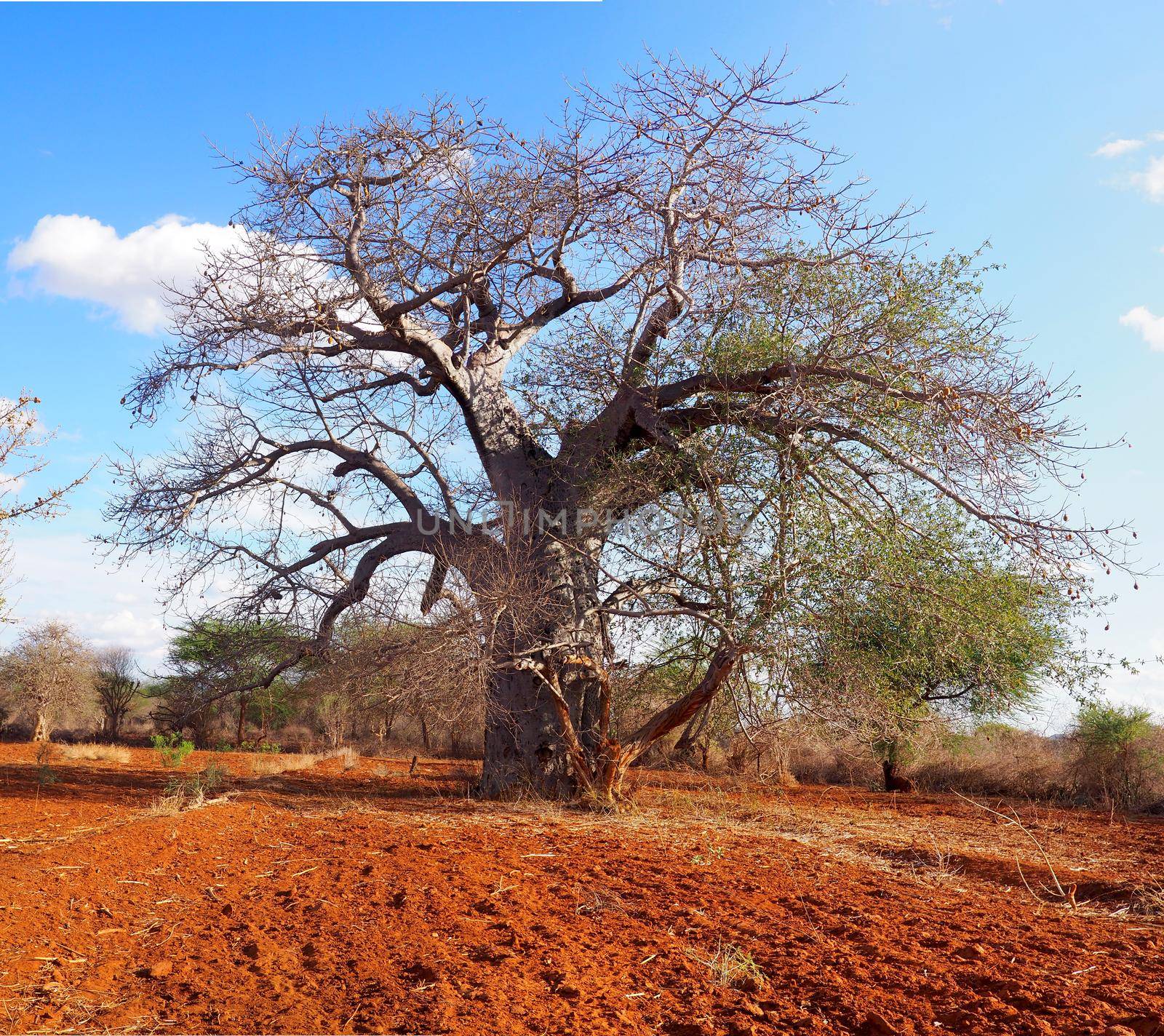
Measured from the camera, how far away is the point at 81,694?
20109 mm

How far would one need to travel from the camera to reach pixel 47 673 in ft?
61.3

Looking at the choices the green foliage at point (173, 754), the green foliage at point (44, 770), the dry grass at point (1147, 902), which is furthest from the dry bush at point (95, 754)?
the dry grass at point (1147, 902)

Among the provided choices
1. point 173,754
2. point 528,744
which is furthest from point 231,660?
point 173,754

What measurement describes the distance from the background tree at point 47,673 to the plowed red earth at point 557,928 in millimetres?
13227

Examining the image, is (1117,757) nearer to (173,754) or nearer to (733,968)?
(733,968)

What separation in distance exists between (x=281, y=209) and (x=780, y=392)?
5074 mm

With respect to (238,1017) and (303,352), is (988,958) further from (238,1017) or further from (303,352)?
(303,352)

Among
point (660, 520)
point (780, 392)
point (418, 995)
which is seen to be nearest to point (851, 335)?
point (780, 392)

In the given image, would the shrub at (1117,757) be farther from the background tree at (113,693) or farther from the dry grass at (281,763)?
the background tree at (113,693)

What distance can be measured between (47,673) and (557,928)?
18.5m

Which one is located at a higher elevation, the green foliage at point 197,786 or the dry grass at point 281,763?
the green foliage at point 197,786

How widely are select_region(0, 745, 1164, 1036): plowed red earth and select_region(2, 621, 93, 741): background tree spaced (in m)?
13.2

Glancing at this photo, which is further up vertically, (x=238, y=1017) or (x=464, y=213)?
(x=464, y=213)

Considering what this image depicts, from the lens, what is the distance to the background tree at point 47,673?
18.8m
